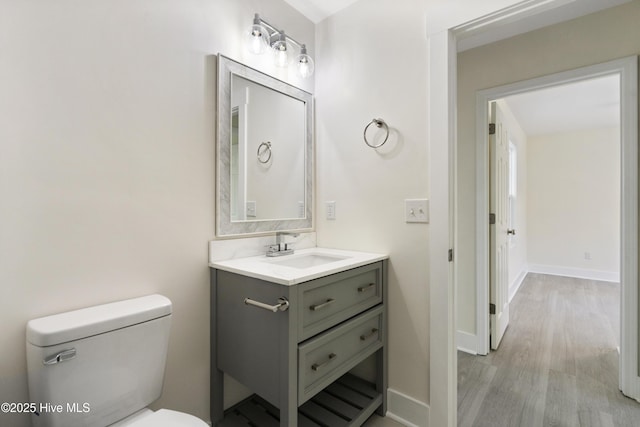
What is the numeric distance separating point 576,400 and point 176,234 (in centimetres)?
247

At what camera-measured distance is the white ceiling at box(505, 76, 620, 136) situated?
3053 mm

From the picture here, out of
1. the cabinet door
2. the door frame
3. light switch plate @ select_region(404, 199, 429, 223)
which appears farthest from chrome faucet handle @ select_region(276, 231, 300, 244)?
the door frame

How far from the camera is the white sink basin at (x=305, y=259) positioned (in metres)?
1.61

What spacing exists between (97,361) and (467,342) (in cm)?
249

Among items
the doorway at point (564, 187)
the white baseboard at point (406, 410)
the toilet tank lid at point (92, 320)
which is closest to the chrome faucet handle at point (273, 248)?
the toilet tank lid at point (92, 320)

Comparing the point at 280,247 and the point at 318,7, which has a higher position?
the point at 318,7

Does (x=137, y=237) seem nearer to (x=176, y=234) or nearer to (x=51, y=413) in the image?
(x=176, y=234)

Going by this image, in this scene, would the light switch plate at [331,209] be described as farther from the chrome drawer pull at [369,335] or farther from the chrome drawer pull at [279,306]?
the chrome drawer pull at [279,306]

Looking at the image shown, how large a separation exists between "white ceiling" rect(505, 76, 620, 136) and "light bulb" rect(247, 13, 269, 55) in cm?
248

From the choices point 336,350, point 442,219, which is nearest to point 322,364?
point 336,350

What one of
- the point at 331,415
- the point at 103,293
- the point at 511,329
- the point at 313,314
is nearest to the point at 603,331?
the point at 511,329

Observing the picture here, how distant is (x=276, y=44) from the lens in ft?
5.48

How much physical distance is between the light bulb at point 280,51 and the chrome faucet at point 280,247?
1.00 metres

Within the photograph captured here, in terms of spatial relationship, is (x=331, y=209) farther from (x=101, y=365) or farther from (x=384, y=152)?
(x=101, y=365)
